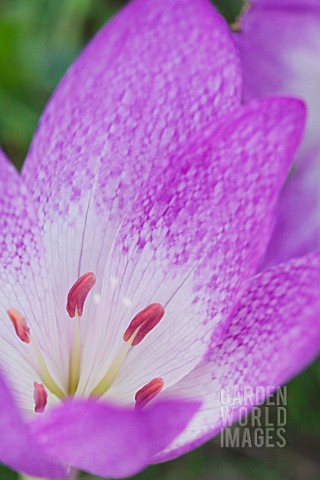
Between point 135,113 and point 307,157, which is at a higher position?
point 135,113

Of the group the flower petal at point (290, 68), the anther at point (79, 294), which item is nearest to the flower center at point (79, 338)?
the anther at point (79, 294)

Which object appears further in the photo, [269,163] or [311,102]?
[311,102]

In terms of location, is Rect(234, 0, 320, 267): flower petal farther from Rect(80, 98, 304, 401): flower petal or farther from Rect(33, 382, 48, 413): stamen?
Rect(33, 382, 48, 413): stamen

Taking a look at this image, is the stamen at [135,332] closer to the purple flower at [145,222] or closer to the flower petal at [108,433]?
the purple flower at [145,222]

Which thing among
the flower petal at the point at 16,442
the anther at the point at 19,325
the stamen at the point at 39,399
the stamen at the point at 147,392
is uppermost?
the flower petal at the point at 16,442

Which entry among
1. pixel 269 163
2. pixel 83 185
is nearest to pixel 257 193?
pixel 269 163

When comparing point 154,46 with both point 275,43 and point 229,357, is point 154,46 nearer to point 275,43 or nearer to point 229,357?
point 275,43
